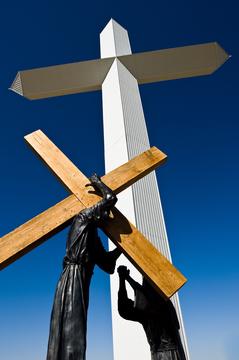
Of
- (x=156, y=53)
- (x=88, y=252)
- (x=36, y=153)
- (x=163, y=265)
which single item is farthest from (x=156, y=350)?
(x=156, y=53)

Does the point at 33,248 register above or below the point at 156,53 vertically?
below

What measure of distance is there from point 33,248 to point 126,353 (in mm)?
2747

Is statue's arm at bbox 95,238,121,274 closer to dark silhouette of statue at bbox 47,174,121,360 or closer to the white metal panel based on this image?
dark silhouette of statue at bbox 47,174,121,360

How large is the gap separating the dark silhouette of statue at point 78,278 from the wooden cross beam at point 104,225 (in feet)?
0.48

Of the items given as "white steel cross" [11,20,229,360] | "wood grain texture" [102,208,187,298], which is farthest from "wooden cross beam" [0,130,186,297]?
"white steel cross" [11,20,229,360]

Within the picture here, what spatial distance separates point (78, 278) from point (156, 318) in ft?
2.07

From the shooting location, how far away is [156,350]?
2.05 meters

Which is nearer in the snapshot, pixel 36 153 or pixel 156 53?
pixel 36 153

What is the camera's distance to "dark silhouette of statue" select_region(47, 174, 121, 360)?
1.72m

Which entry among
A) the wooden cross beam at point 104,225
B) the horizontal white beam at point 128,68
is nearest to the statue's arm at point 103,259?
the wooden cross beam at point 104,225

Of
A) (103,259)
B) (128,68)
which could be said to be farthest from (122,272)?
(128,68)

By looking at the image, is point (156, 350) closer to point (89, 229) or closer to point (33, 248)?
point (89, 229)

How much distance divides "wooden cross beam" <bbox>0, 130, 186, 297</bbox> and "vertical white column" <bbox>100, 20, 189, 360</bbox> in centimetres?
234

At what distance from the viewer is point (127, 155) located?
5.76m
